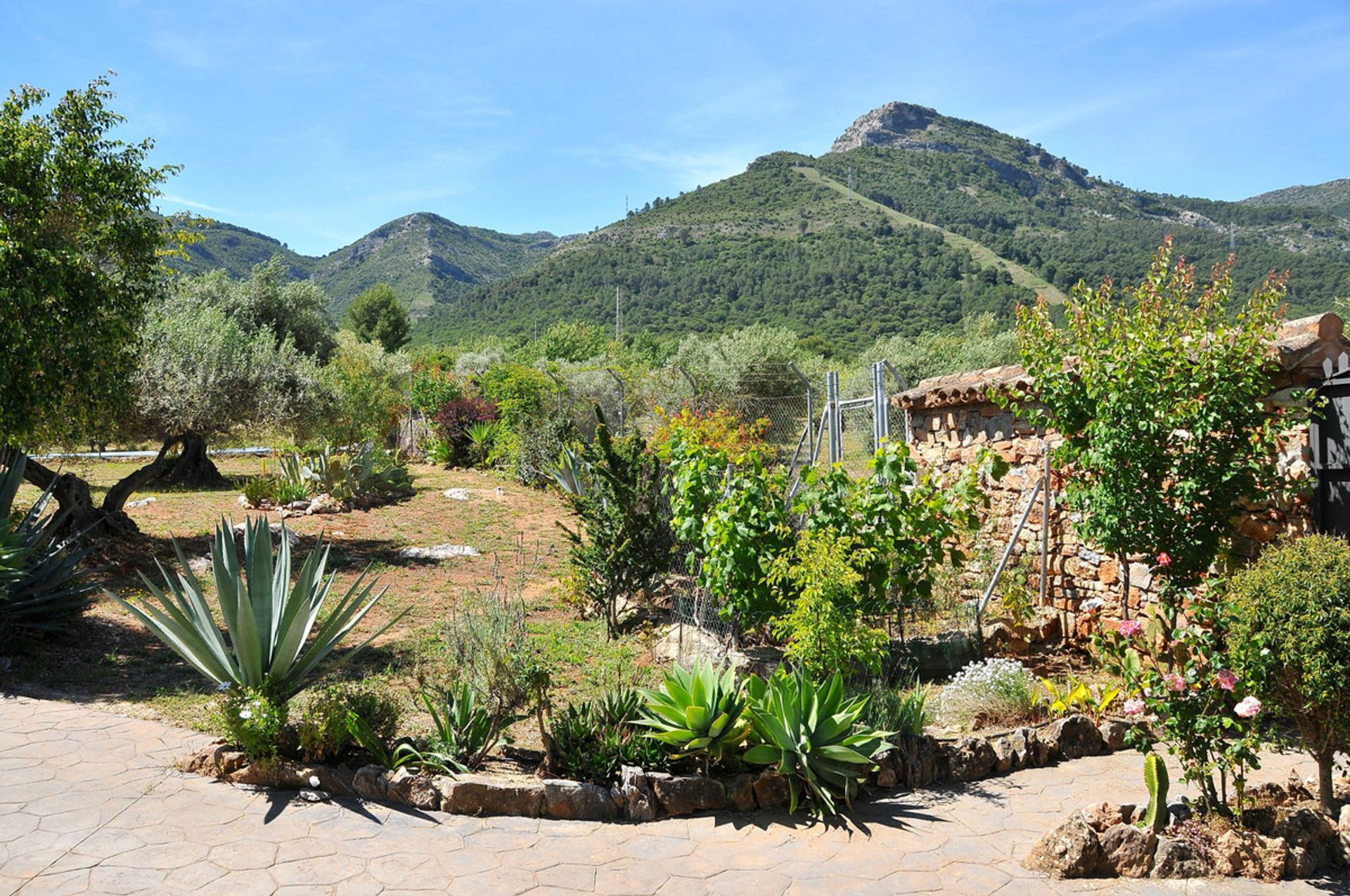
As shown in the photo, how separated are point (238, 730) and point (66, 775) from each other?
38.8 inches

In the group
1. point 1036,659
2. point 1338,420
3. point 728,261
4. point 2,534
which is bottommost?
point 1036,659

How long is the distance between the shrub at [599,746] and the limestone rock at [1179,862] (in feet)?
7.85

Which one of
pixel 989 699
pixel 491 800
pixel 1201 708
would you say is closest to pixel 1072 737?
pixel 989 699

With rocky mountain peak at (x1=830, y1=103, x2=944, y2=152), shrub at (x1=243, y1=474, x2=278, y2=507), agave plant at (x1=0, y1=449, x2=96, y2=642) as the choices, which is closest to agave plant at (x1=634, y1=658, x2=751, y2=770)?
agave plant at (x1=0, y1=449, x2=96, y2=642)

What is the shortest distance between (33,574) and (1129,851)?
8.07 meters

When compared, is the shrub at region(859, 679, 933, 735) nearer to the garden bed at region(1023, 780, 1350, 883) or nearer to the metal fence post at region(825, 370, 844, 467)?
the garden bed at region(1023, 780, 1350, 883)

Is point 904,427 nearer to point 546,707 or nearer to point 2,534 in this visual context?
point 546,707

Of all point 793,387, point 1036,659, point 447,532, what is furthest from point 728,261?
point 1036,659

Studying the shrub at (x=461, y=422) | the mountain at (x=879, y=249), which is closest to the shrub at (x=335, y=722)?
the shrub at (x=461, y=422)

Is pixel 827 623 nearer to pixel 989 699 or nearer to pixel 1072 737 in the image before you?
pixel 989 699

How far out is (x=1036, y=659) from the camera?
7.23 meters

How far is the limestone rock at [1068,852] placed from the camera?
381cm

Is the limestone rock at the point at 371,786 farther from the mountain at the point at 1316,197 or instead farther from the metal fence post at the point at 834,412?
the mountain at the point at 1316,197

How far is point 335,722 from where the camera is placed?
471 centimetres
